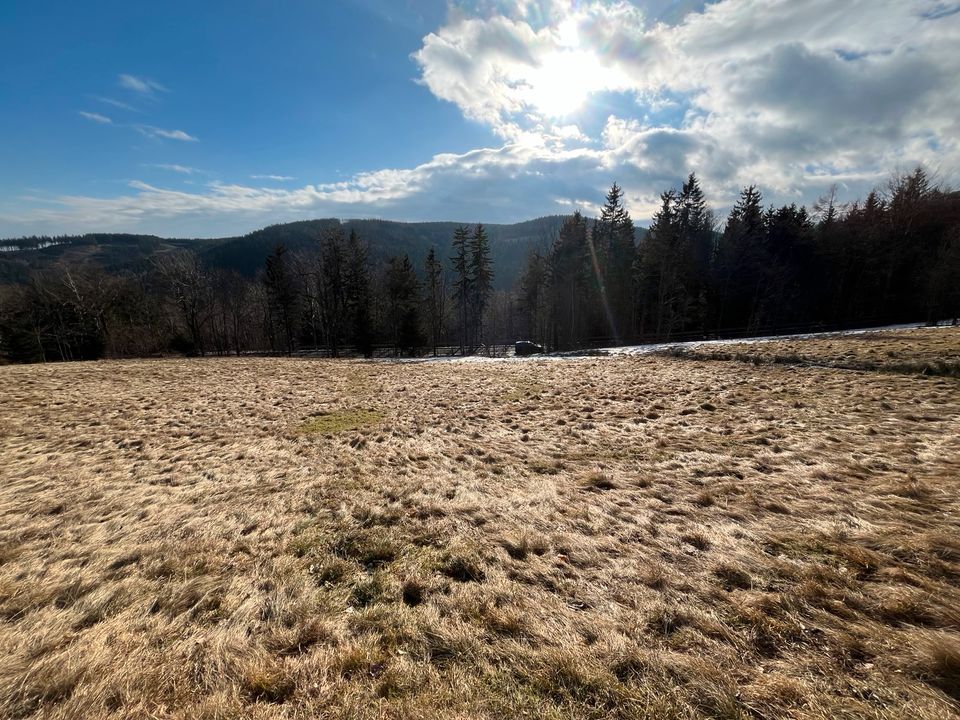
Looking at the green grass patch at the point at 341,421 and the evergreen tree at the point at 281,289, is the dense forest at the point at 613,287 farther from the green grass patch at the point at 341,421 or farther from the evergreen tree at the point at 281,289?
the green grass patch at the point at 341,421

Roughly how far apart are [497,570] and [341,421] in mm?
8856

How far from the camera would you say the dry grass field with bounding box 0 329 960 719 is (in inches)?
107

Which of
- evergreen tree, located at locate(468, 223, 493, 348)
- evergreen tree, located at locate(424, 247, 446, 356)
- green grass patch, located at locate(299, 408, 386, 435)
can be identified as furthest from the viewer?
evergreen tree, located at locate(468, 223, 493, 348)

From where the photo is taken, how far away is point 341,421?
11680 mm

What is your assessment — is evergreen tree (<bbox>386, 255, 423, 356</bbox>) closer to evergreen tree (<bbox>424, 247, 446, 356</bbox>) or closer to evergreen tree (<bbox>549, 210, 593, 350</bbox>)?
evergreen tree (<bbox>424, 247, 446, 356</bbox>)

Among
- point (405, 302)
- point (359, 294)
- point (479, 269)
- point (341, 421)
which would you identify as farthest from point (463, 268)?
point (341, 421)

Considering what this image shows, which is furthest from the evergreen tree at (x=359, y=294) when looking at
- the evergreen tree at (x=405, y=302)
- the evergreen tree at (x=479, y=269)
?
the evergreen tree at (x=479, y=269)

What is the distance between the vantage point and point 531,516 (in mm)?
5512

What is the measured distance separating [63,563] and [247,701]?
4018 mm

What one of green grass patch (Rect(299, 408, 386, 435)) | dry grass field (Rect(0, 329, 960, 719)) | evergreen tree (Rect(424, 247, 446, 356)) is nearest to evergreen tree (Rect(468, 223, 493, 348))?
evergreen tree (Rect(424, 247, 446, 356))

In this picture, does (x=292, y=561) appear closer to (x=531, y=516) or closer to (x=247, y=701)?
(x=247, y=701)

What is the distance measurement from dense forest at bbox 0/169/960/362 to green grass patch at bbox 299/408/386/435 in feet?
93.1

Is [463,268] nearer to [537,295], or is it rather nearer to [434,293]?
[434,293]

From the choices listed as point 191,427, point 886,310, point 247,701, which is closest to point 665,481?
point 247,701
